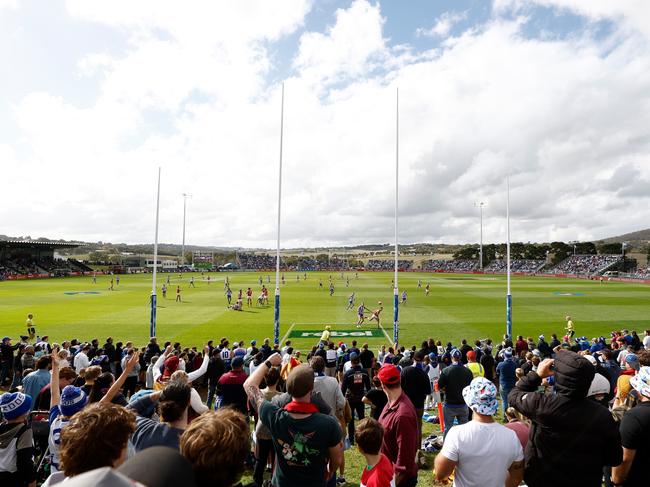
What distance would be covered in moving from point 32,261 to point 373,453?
10802cm

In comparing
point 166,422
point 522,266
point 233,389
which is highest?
point 522,266

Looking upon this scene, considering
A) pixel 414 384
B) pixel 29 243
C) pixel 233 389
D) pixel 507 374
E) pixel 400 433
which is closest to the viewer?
pixel 400 433

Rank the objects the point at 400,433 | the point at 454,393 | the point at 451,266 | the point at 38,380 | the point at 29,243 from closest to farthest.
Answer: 1. the point at 400,433
2. the point at 454,393
3. the point at 38,380
4. the point at 29,243
5. the point at 451,266

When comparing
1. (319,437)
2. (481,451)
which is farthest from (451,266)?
(319,437)

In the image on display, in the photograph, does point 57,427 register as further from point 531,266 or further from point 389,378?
point 531,266

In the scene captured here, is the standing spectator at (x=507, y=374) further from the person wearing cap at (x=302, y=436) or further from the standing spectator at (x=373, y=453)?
the person wearing cap at (x=302, y=436)

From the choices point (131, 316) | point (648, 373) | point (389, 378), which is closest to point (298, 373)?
point (389, 378)

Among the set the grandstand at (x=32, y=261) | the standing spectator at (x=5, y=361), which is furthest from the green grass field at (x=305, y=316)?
the grandstand at (x=32, y=261)

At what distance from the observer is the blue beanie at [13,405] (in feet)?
14.8

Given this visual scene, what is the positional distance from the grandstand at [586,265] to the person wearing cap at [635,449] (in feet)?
339

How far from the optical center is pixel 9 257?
8756 centimetres

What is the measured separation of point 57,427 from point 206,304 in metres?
34.2

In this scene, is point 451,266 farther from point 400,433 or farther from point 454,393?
point 400,433

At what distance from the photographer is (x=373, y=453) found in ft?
11.8
